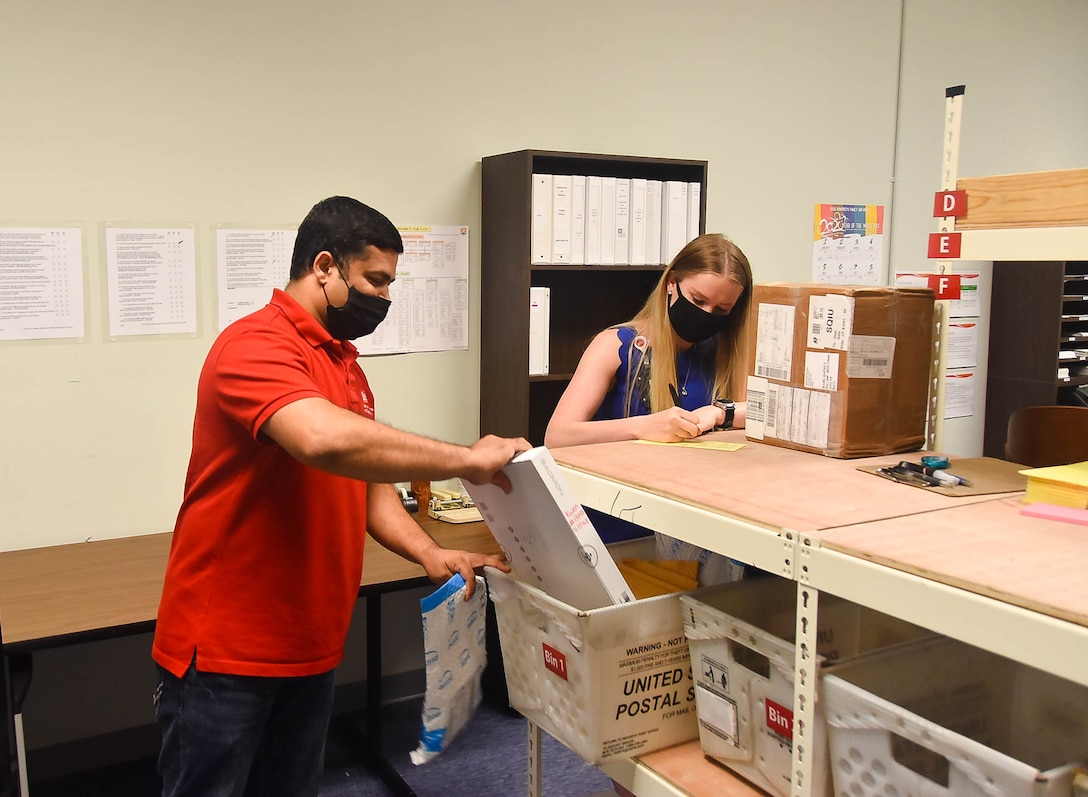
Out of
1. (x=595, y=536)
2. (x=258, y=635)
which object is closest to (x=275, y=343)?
(x=258, y=635)

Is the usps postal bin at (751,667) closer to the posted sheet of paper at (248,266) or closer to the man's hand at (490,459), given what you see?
the man's hand at (490,459)

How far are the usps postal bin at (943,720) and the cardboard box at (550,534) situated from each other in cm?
35

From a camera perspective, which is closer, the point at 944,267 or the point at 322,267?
the point at 944,267

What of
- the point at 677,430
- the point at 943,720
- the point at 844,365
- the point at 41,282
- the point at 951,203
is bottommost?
the point at 943,720

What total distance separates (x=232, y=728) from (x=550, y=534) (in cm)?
74

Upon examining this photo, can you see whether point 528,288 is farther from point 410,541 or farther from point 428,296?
point 410,541

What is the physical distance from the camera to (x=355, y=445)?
1.38 metres

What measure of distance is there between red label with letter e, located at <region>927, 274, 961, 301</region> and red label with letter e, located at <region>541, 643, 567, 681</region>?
0.78 meters

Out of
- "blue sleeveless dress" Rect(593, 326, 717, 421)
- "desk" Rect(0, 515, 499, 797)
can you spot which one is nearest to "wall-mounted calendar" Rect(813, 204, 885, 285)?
"blue sleeveless dress" Rect(593, 326, 717, 421)

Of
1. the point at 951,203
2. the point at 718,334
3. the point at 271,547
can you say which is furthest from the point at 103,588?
the point at 951,203

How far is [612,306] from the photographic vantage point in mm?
3475

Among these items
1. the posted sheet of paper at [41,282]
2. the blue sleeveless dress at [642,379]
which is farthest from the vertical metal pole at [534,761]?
the posted sheet of paper at [41,282]

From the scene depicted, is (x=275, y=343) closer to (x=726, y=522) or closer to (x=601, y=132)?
(x=726, y=522)

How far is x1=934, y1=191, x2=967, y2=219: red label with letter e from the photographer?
4.31 feet
